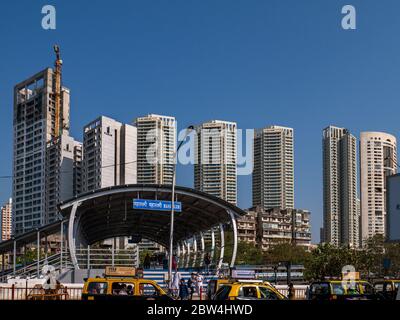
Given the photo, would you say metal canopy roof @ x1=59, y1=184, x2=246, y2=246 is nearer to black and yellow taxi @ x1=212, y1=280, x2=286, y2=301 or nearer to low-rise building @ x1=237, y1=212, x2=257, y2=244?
black and yellow taxi @ x1=212, y1=280, x2=286, y2=301

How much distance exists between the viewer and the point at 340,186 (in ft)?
497

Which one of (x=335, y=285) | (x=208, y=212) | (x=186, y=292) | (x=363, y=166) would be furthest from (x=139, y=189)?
(x=363, y=166)

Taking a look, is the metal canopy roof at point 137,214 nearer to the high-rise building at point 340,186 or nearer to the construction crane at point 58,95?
the high-rise building at point 340,186

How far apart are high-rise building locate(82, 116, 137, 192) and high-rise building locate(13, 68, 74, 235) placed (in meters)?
24.2

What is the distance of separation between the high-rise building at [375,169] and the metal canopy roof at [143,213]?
46.5ft

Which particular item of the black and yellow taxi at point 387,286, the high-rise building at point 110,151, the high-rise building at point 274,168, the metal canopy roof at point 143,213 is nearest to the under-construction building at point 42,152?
the high-rise building at point 110,151

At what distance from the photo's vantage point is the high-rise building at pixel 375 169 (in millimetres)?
78675

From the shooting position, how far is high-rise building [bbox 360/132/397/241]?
78675mm

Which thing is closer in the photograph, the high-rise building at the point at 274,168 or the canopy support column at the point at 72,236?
the canopy support column at the point at 72,236

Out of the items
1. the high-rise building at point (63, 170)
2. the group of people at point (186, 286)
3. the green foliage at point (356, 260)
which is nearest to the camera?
the group of people at point (186, 286)

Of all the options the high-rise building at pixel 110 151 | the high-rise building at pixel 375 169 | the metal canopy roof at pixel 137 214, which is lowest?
the metal canopy roof at pixel 137 214

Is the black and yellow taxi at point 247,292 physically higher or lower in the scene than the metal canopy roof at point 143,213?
lower

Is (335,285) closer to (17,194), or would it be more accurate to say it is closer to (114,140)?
(114,140)

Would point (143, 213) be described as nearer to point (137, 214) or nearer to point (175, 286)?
point (137, 214)
